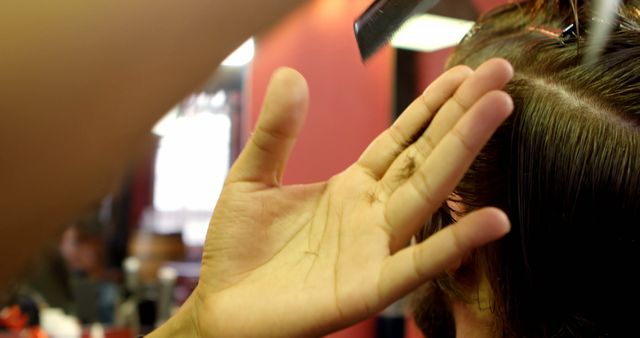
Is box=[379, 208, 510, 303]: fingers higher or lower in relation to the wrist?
higher

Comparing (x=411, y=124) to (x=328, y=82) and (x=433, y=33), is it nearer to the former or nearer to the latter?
(x=433, y=33)

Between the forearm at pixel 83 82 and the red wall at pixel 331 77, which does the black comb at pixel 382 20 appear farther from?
the red wall at pixel 331 77

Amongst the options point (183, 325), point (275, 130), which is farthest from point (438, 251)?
point (183, 325)

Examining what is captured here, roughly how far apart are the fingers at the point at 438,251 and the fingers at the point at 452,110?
7 centimetres

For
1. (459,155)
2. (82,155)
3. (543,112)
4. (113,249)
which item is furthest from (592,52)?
(113,249)

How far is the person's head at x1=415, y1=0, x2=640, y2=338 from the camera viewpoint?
0.57 meters

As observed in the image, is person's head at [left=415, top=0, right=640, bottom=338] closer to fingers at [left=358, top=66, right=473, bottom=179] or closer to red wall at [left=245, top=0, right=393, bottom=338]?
fingers at [left=358, top=66, right=473, bottom=179]

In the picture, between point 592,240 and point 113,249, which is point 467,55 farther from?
point 113,249

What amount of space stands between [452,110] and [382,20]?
14cm

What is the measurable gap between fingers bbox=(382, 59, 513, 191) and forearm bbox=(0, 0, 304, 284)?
0.71 ft

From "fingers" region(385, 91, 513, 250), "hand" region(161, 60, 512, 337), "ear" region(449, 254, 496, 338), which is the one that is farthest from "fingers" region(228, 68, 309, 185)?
"ear" region(449, 254, 496, 338)

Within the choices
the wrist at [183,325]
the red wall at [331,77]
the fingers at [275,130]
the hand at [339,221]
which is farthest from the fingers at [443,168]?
the red wall at [331,77]

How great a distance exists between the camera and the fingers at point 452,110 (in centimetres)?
48

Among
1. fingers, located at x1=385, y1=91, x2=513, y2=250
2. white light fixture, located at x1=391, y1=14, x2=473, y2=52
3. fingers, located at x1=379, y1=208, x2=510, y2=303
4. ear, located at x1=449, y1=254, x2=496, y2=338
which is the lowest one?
ear, located at x1=449, y1=254, x2=496, y2=338
